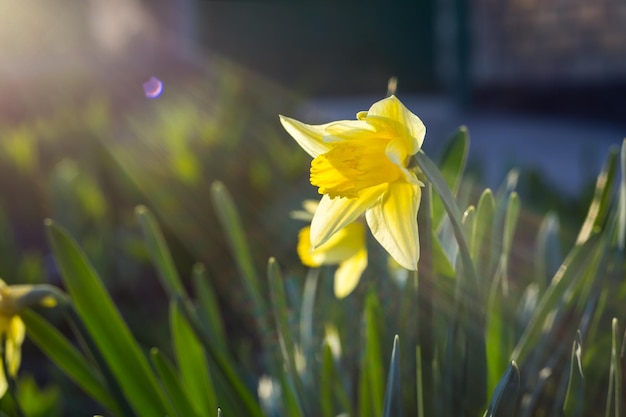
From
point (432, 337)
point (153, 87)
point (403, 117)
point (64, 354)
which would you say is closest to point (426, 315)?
point (432, 337)

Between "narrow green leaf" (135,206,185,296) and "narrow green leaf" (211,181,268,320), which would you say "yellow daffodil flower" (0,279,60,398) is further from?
"narrow green leaf" (211,181,268,320)

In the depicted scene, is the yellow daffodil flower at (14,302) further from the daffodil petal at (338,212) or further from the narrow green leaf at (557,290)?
the narrow green leaf at (557,290)

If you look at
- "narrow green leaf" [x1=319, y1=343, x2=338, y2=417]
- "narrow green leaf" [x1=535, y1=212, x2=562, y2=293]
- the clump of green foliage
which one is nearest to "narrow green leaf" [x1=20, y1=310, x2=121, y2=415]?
the clump of green foliage

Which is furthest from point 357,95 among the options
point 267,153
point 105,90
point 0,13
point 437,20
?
point 267,153

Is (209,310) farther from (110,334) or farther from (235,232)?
(110,334)

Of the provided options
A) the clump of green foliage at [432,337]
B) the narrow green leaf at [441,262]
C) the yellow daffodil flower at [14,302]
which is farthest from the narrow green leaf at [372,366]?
the yellow daffodil flower at [14,302]

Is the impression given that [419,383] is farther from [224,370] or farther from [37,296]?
[37,296]

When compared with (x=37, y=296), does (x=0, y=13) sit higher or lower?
higher
